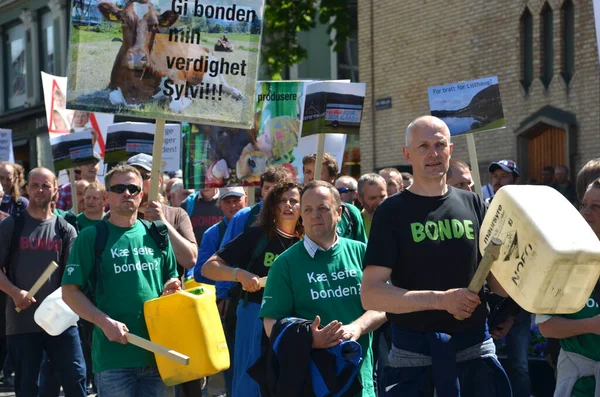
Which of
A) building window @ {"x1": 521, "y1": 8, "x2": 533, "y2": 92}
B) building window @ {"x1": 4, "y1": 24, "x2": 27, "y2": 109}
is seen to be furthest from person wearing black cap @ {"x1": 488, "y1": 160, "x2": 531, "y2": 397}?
building window @ {"x1": 4, "y1": 24, "x2": 27, "y2": 109}

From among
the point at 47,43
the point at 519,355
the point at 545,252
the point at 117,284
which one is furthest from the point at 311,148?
the point at 47,43

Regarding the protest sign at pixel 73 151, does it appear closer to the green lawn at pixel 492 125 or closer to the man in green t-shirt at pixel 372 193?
the man in green t-shirt at pixel 372 193

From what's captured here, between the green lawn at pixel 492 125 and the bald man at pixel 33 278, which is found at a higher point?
the green lawn at pixel 492 125

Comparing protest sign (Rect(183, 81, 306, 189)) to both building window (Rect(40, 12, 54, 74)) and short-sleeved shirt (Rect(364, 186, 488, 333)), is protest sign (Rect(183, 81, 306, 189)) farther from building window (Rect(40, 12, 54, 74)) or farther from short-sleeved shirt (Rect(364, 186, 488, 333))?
building window (Rect(40, 12, 54, 74))

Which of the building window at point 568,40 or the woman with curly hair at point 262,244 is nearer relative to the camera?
the woman with curly hair at point 262,244

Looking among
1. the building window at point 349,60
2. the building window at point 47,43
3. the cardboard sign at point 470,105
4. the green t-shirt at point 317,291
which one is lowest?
the green t-shirt at point 317,291

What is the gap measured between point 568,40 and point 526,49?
1.05 meters

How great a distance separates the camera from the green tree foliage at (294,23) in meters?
25.4

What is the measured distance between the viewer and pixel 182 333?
20.0 ft

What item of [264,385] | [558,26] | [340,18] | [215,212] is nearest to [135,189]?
[264,385]

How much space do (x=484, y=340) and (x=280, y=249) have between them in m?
2.02

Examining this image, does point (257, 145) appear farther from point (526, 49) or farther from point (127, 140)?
point (526, 49)

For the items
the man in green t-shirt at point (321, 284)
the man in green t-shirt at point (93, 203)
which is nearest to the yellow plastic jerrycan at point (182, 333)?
the man in green t-shirt at point (321, 284)

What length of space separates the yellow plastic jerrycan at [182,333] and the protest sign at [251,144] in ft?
14.9
